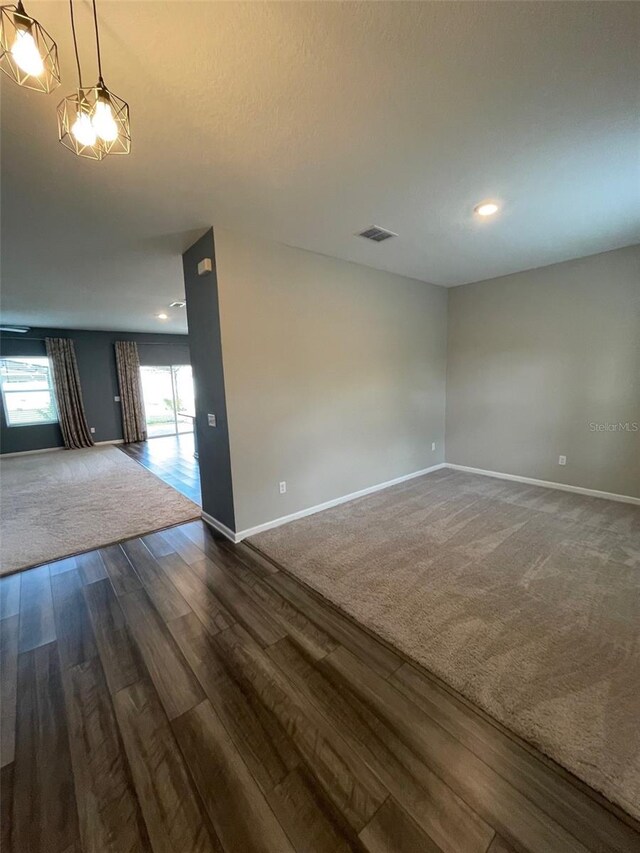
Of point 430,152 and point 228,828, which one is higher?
point 430,152

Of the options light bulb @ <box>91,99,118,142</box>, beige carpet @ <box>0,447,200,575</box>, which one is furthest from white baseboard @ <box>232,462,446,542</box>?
light bulb @ <box>91,99,118,142</box>

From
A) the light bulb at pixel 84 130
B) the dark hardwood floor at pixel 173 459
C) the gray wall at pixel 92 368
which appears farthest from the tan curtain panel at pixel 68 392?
the light bulb at pixel 84 130

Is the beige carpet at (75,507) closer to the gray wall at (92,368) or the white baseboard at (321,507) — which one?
the white baseboard at (321,507)

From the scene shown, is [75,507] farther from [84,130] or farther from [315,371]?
[84,130]

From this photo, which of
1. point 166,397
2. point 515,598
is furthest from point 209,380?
point 166,397

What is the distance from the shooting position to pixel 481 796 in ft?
3.78

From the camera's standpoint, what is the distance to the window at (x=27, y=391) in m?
6.75

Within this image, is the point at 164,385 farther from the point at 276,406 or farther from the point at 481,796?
the point at 481,796

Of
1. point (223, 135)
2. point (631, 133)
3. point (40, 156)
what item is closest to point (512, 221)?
point (631, 133)

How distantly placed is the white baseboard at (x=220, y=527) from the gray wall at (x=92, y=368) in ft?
19.6

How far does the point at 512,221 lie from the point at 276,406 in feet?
8.37

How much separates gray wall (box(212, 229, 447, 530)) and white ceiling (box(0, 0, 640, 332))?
16.2 inches

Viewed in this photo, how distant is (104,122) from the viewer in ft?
3.32

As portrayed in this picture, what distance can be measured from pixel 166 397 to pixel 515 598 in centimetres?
877
